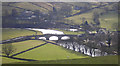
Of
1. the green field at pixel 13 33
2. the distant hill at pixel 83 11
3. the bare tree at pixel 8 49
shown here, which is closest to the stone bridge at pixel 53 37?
the green field at pixel 13 33

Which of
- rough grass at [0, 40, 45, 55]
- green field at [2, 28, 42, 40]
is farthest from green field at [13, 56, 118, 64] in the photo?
green field at [2, 28, 42, 40]

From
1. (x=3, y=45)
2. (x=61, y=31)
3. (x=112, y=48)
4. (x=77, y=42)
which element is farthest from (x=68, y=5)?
(x=3, y=45)

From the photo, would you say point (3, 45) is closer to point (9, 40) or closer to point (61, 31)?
point (9, 40)

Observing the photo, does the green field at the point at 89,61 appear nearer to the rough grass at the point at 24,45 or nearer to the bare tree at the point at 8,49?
the rough grass at the point at 24,45

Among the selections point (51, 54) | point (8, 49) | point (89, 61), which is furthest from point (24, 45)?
point (89, 61)

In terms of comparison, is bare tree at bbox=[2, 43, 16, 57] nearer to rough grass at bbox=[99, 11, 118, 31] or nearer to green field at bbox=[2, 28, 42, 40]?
green field at bbox=[2, 28, 42, 40]

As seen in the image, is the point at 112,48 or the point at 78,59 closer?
the point at 78,59
